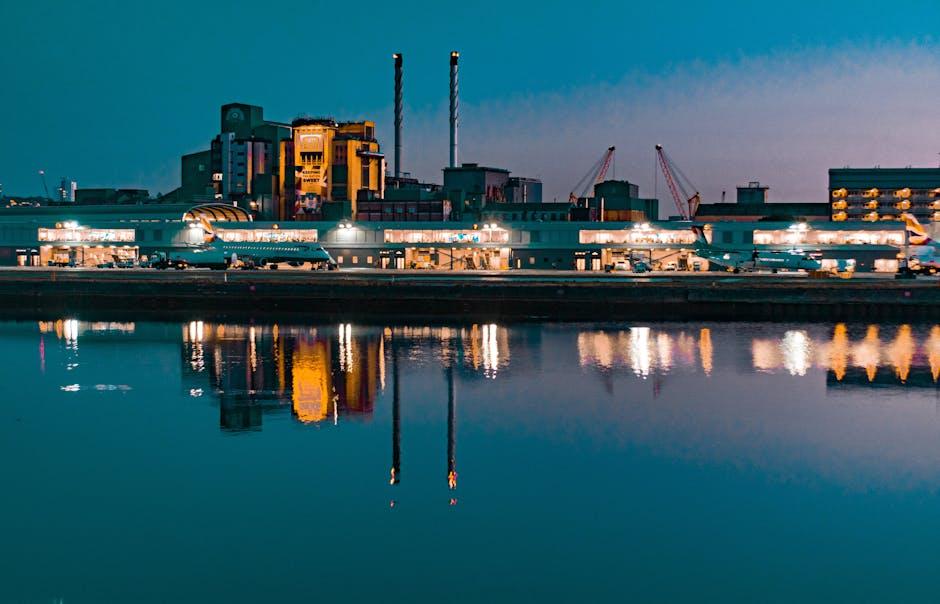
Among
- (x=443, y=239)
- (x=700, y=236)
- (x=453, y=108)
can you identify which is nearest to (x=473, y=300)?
(x=700, y=236)

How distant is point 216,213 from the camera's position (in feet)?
477

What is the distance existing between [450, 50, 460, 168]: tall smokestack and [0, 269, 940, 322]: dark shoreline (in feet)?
347

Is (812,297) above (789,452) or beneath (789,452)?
above

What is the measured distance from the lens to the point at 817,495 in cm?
2436

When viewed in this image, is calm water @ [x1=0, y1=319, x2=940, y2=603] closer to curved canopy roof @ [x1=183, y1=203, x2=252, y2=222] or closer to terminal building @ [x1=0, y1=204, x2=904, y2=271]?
terminal building @ [x1=0, y1=204, x2=904, y2=271]

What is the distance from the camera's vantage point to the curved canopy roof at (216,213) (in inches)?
5377

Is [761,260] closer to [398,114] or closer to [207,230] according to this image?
[207,230]

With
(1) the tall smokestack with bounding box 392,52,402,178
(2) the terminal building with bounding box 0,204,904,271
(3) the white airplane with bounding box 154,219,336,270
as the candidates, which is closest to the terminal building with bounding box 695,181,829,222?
(2) the terminal building with bounding box 0,204,904,271

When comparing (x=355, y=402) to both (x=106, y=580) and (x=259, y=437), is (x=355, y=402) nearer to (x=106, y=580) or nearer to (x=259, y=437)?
(x=259, y=437)

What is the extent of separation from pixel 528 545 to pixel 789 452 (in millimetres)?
13010

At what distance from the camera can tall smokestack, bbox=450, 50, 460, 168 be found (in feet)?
611

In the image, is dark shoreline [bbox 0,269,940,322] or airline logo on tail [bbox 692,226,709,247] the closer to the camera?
dark shoreline [bbox 0,269,940,322]

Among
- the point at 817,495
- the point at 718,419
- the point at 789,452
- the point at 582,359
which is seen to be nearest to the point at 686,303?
the point at 582,359

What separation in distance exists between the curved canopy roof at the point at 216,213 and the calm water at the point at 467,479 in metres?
89.8
